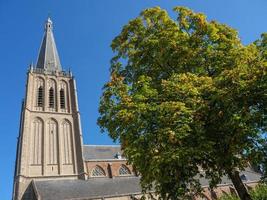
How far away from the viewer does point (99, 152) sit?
3703 cm

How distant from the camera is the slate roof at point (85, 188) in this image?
2598 centimetres

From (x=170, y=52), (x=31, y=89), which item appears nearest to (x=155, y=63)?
(x=170, y=52)

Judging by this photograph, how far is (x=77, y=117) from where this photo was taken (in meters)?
36.4

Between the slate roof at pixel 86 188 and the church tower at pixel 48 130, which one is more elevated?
the church tower at pixel 48 130

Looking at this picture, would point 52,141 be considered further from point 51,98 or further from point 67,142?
point 51,98

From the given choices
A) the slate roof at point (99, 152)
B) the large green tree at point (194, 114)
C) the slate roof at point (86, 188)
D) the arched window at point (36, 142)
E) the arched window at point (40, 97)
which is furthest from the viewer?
the arched window at point (40, 97)

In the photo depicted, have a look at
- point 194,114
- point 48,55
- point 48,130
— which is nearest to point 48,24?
point 48,55

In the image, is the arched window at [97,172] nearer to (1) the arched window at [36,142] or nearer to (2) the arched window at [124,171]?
(2) the arched window at [124,171]

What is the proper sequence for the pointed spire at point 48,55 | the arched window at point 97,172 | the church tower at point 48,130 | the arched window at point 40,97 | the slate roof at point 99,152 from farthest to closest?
the pointed spire at point 48,55 → the arched window at point 40,97 → the slate roof at point 99,152 → the arched window at point 97,172 → the church tower at point 48,130

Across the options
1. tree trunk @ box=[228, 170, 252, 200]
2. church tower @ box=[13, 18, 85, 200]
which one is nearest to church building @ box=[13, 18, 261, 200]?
church tower @ box=[13, 18, 85, 200]

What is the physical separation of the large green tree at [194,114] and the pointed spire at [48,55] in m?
33.1

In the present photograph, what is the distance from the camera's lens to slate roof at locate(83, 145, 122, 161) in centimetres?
3525

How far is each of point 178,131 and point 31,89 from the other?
3237 cm

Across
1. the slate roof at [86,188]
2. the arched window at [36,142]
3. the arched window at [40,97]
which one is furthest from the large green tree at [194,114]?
the arched window at [40,97]
